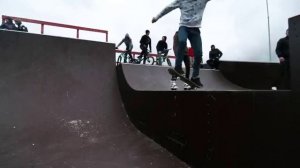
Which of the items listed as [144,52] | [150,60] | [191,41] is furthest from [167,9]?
[150,60]

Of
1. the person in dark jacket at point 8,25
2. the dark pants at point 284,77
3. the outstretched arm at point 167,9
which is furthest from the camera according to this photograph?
the person in dark jacket at point 8,25

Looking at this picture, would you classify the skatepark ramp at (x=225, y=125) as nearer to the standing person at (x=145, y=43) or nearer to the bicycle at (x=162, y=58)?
the standing person at (x=145, y=43)

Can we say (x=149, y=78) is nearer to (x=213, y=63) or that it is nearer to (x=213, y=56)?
(x=213, y=63)

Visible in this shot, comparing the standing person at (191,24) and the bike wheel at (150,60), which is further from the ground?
the bike wheel at (150,60)

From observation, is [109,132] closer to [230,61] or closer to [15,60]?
[15,60]

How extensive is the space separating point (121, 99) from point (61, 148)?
1.97m

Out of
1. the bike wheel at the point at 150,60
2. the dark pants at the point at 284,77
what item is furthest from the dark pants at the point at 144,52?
the dark pants at the point at 284,77

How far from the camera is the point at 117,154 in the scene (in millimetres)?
4156

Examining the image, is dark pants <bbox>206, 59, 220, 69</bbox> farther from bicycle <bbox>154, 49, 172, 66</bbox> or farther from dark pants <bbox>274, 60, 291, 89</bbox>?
dark pants <bbox>274, 60, 291, 89</bbox>

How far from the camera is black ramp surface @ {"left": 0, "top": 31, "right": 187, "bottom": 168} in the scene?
13.1 ft

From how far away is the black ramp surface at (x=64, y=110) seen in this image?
13.1ft

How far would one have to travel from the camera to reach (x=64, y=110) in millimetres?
5113

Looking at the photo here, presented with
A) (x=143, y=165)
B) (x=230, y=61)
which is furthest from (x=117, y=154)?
(x=230, y=61)

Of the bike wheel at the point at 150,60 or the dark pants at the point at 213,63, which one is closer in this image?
the dark pants at the point at 213,63
